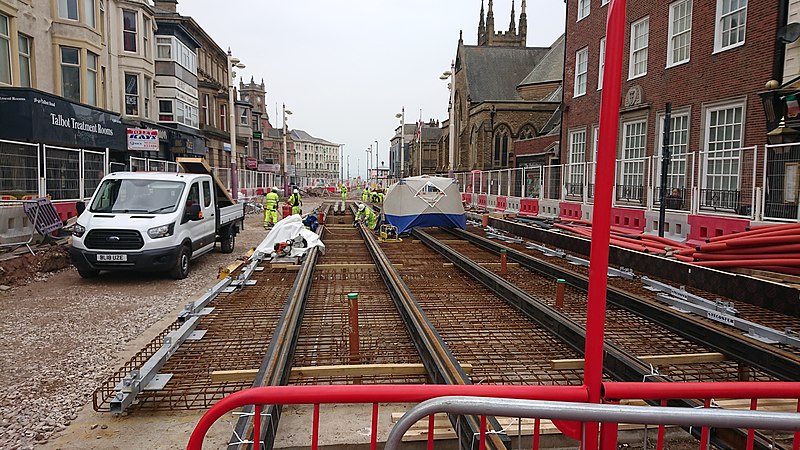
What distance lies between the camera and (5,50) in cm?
1800

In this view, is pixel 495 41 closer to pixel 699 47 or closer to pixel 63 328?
pixel 699 47

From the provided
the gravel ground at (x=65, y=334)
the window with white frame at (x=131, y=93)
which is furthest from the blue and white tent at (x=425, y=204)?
the window with white frame at (x=131, y=93)

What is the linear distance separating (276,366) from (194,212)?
274 inches

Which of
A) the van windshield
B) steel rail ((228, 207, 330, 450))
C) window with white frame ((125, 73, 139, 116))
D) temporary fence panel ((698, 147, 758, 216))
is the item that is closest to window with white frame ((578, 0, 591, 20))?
temporary fence panel ((698, 147, 758, 216))

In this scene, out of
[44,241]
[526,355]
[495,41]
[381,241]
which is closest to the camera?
[526,355]

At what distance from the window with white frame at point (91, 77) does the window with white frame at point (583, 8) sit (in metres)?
24.2

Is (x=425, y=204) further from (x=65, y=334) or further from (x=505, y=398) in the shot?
(x=505, y=398)

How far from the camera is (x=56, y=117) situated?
18953 mm

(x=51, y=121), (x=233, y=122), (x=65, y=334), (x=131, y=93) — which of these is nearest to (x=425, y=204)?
(x=65, y=334)

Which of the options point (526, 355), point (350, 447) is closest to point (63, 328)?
point (350, 447)

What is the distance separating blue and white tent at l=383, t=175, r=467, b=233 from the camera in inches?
588

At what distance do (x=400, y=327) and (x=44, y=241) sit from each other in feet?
34.9

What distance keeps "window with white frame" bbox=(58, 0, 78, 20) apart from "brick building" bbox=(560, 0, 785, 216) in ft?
74.6

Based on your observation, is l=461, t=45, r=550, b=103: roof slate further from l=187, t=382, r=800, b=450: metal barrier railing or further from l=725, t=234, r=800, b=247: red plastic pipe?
l=187, t=382, r=800, b=450: metal barrier railing
